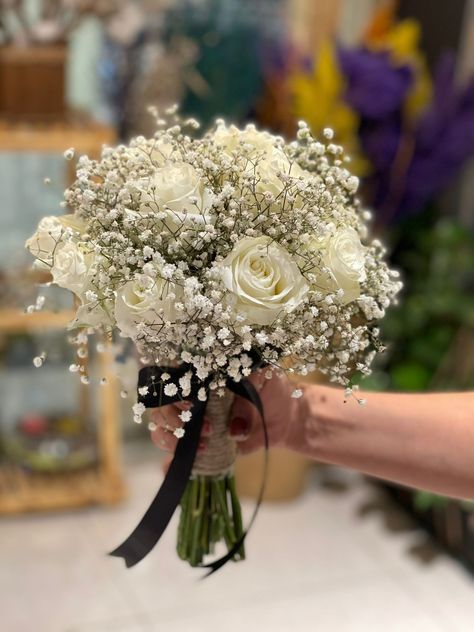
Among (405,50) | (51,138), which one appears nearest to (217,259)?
(51,138)

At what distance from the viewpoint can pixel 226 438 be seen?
4.52ft

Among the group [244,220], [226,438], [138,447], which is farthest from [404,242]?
[244,220]

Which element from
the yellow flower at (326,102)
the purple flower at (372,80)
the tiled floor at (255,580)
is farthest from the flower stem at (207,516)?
the purple flower at (372,80)

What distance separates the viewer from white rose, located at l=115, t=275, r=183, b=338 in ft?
3.52

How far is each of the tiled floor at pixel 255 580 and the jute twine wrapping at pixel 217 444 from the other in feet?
3.23

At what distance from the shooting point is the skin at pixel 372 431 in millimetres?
1305

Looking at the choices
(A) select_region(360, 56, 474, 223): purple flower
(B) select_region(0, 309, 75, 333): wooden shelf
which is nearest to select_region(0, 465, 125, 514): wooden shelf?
(B) select_region(0, 309, 75, 333): wooden shelf

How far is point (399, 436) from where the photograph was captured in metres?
1.36

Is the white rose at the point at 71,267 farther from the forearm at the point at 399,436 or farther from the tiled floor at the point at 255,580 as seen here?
the tiled floor at the point at 255,580

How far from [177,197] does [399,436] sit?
0.55 m

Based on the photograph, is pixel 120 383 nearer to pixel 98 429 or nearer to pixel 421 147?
pixel 98 429

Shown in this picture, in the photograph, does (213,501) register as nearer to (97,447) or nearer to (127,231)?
(127,231)

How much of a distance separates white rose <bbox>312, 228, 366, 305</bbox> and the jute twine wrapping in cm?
30

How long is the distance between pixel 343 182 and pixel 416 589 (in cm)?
158
